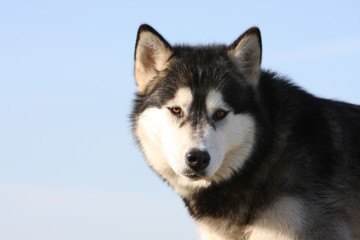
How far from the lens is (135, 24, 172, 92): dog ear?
5.94 metres

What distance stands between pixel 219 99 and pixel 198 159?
2.28 ft

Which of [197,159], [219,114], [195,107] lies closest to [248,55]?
[219,114]

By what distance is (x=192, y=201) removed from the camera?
6.15 meters

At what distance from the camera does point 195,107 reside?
217 inches

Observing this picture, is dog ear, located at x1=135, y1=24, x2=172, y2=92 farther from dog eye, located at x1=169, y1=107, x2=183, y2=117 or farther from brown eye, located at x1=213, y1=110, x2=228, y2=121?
brown eye, located at x1=213, y1=110, x2=228, y2=121

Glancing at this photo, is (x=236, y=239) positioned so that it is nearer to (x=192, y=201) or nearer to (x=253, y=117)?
(x=192, y=201)

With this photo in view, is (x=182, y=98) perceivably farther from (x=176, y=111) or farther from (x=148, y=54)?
(x=148, y=54)

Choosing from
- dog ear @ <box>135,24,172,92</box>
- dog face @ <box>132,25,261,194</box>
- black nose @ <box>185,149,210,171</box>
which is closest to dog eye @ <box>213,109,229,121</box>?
dog face @ <box>132,25,261,194</box>

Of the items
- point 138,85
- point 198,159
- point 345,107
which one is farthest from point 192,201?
point 345,107

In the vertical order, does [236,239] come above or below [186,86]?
below

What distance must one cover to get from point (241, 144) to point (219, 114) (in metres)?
0.43

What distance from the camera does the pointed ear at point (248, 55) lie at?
587 centimetres

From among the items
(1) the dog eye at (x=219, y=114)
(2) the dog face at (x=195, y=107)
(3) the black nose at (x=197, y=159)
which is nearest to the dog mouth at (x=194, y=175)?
(2) the dog face at (x=195, y=107)

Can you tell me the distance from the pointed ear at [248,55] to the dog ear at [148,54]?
716 mm
